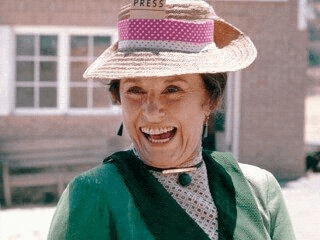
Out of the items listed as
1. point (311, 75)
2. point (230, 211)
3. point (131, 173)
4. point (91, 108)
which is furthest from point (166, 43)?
point (311, 75)

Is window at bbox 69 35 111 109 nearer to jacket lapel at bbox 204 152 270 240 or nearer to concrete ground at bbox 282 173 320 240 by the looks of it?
concrete ground at bbox 282 173 320 240

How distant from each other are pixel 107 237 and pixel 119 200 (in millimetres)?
106

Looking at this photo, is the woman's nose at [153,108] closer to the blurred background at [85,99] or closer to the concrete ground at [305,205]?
the concrete ground at [305,205]

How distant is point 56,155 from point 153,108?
774 centimetres

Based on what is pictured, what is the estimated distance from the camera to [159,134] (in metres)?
1.69

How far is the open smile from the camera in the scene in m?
1.67

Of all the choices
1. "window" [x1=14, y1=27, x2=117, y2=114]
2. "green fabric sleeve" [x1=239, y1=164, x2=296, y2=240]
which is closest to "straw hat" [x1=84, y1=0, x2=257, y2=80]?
"green fabric sleeve" [x1=239, y1=164, x2=296, y2=240]

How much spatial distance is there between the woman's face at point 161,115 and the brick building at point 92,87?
7.64 meters

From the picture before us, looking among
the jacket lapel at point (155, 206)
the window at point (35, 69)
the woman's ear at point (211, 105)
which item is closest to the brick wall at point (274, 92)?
the window at point (35, 69)

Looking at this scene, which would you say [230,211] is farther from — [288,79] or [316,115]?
[316,115]

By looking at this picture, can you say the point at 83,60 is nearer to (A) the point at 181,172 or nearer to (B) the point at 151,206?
(A) the point at 181,172

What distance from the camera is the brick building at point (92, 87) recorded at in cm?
927

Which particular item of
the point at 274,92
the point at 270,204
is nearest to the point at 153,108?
the point at 270,204

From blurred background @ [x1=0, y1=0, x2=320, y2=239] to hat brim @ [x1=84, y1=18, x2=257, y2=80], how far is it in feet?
22.9
